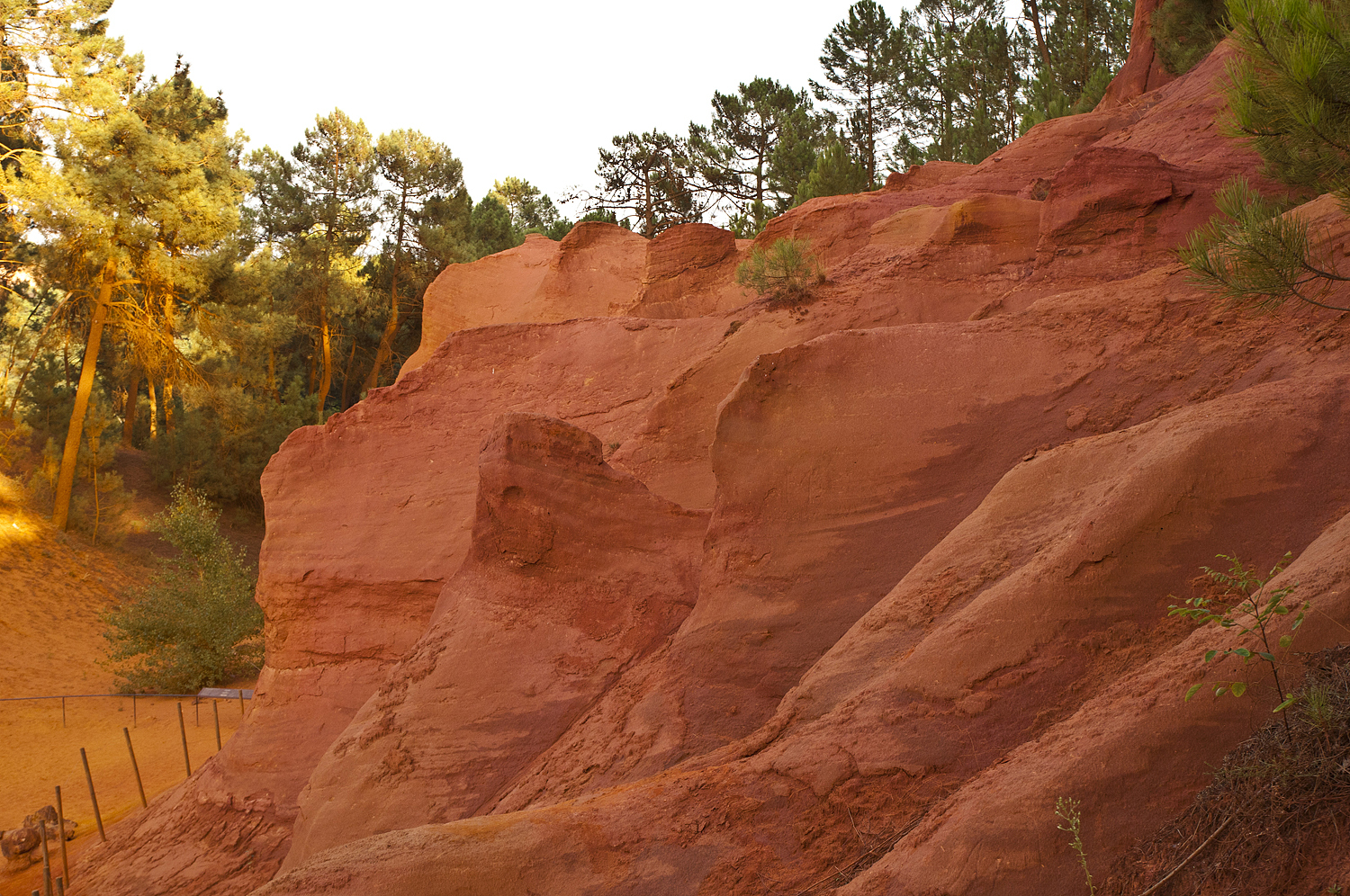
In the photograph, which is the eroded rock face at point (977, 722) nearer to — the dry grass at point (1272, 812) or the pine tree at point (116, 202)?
the dry grass at point (1272, 812)

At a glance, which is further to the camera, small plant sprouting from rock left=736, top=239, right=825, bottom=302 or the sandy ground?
the sandy ground

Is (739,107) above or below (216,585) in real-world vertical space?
above

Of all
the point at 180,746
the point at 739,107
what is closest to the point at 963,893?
the point at 180,746

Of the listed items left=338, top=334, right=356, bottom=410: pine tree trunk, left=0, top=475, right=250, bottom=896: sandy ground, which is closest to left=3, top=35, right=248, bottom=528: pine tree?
left=0, top=475, right=250, bottom=896: sandy ground

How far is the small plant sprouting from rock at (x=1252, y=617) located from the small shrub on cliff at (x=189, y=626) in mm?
20031

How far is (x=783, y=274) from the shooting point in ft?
39.3

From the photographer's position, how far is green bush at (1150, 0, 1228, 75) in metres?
16.3

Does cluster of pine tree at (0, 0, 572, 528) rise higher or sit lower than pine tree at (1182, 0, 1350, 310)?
higher

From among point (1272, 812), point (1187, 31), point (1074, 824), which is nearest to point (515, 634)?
point (1074, 824)

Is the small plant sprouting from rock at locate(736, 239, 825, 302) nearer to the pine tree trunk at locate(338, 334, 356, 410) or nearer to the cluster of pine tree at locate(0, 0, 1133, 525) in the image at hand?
the cluster of pine tree at locate(0, 0, 1133, 525)

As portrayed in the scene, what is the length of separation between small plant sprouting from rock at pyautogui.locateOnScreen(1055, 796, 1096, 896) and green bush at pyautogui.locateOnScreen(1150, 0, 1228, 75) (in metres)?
16.3

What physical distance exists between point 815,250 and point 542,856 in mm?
11169

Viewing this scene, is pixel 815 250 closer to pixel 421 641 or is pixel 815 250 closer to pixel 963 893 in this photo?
pixel 421 641

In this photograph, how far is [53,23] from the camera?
24.8 m
